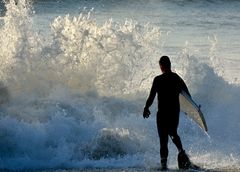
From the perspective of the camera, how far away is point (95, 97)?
61.7 ft

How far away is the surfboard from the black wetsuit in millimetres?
248

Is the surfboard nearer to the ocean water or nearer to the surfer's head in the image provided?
the surfer's head

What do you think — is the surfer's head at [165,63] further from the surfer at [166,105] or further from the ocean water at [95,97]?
the ocean water at [95,97]

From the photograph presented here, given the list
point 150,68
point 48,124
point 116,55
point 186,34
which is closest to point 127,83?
point 116,55

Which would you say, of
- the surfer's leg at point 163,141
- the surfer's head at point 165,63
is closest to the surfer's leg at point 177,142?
the surfer's leg at point 163,141

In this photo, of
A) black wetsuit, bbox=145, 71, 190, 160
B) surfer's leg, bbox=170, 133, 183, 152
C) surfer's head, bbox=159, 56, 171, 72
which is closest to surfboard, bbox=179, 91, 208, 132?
black wetsuit, bbox=145, 71, 190, 160

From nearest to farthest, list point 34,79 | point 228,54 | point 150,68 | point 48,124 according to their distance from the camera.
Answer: point 48,124 < point 34,79 < point 150,68 < point 228,54

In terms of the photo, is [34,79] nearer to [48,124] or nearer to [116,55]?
[116,55]

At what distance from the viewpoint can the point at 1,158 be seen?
506 inches

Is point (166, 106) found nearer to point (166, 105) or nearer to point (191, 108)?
point (166, 105)

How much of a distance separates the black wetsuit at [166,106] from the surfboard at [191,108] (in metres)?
0.25

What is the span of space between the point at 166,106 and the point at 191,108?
84 cm

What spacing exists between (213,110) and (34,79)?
4.95 m

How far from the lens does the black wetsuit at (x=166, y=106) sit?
38.6ft
